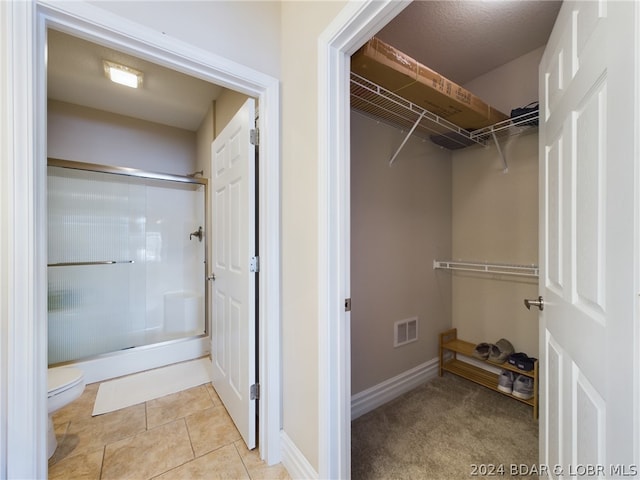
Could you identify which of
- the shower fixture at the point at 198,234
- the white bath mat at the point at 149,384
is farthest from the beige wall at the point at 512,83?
the white bath mat at the point at 149,384

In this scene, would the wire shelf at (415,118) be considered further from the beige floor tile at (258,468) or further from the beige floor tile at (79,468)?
the beige floor tile at (79,468)

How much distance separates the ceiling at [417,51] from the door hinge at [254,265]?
176 cm

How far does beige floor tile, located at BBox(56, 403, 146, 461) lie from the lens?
5.01 ft

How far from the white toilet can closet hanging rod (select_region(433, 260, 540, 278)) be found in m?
2.69

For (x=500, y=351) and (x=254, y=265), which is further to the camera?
(x=500, y=351)

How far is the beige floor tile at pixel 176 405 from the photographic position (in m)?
1.79

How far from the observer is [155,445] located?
1549mm

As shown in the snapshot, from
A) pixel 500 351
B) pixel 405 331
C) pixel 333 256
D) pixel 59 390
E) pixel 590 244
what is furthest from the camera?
pixel 405 331

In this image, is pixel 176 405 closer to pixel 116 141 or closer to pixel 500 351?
pixel 500 351

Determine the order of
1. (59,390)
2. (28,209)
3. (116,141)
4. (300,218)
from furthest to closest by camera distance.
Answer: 1. (116,141)
2. (59,390)
3. (300,218)
4. (28,209)

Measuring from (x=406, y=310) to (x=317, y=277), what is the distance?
4.30 ft

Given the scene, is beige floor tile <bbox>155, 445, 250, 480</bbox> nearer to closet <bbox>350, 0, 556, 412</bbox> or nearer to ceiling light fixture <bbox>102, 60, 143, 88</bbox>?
closet <bbox>350, 0, 556, 412</bbox>

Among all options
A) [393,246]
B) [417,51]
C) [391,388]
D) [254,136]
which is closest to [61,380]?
[254,136]

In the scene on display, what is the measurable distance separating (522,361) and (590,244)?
1697 millimetres
